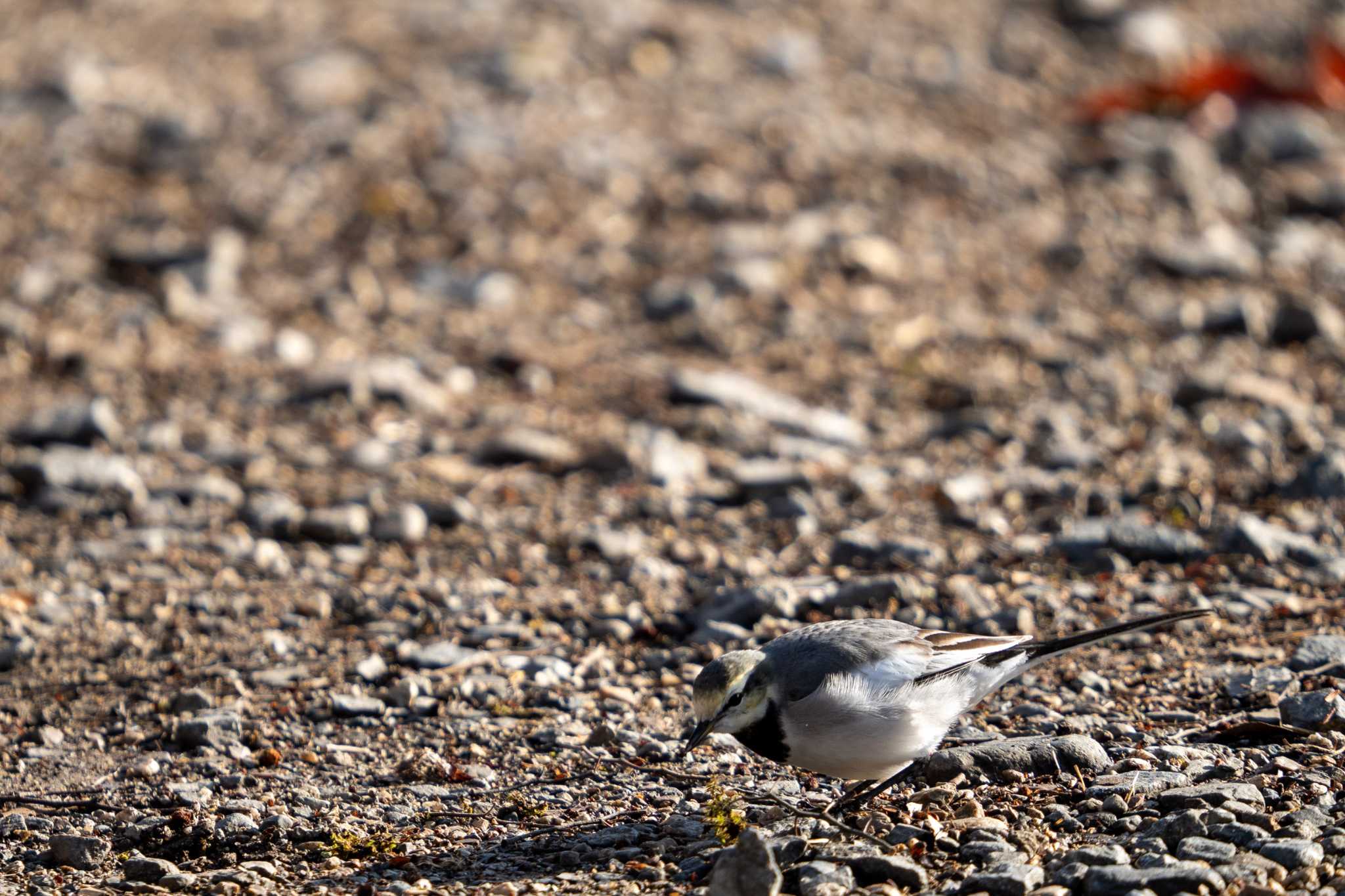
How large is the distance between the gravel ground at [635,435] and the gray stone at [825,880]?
0.06 feet

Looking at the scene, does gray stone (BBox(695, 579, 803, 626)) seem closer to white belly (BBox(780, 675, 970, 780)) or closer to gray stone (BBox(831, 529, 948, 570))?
gray stone (BBox(831, 529, 948, 570))

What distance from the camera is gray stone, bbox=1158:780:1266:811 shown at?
12.9ft

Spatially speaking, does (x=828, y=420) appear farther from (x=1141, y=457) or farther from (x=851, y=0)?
(x=851, y=0)

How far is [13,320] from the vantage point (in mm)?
7797

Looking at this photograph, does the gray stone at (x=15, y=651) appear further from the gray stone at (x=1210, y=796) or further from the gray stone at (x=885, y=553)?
the gray stone at (x=1210, y=796)

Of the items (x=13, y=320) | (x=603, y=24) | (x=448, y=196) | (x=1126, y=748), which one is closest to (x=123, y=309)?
(x=13, y=320)

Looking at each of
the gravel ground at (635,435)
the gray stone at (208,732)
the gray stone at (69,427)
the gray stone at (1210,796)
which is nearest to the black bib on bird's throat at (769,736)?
the gravel ground at (635,435)

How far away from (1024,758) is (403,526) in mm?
3097

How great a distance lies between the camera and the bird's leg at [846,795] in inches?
161

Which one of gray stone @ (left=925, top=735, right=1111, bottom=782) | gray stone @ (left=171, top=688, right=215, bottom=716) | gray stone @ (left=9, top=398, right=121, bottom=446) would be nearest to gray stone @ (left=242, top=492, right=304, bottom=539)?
gray stone @ (left=9, top=398, right=121, bottom=446)

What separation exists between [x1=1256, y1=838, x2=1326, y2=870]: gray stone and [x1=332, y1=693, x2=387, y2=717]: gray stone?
2805mm

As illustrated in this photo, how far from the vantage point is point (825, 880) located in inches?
143

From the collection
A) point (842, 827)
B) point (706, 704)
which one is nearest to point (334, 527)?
point (706, 704)

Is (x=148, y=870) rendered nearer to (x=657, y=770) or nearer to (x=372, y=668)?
(x=372, y=668)
